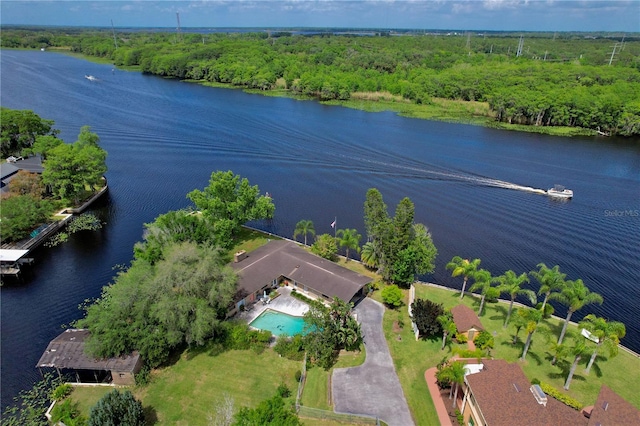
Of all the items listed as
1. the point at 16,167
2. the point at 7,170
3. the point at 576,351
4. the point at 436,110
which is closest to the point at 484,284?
the point at 576,351

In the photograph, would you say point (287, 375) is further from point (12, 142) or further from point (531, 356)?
point (12, 142)

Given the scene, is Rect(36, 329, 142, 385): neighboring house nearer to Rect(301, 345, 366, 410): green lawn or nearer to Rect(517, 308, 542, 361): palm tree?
Rect(301, 345, 366, 410): green lawn

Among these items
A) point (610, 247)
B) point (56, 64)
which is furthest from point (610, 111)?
point (56, 64)

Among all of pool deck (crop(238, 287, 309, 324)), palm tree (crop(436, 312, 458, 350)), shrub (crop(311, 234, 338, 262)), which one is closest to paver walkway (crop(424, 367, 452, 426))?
palm tree (crop(436, 312, 458, 350))

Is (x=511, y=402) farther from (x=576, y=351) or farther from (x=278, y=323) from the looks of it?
(x=278, y=323)

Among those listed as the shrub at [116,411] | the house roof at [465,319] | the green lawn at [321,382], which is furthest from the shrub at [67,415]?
the house roof at [465,319]

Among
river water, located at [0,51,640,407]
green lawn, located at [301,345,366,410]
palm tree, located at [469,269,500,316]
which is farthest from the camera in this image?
river water, located at [0,51,640,407]
